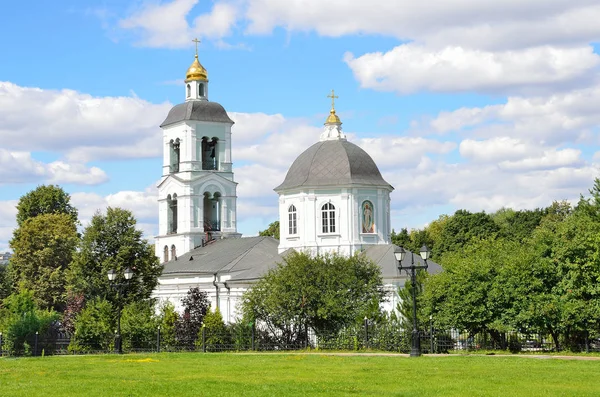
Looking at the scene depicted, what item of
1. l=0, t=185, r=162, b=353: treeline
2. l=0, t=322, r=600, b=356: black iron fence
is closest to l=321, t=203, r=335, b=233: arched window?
l=0, t=185, r=162, b=353: treeline

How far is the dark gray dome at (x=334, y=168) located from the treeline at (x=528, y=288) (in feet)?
77.0

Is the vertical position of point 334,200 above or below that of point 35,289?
above

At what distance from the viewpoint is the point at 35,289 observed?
246ft

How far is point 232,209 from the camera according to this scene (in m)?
78.8

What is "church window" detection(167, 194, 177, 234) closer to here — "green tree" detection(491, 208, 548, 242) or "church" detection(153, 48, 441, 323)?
"church" detection(153, 48, 441, 323)

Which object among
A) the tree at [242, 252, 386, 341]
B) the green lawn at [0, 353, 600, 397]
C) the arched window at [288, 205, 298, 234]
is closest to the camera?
the green lawn at [0, 353, 600, 397]

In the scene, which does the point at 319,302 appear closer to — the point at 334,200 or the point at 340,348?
the point at 340,348

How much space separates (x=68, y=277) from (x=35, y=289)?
24737 mm

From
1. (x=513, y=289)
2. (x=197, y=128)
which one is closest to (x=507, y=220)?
(x=197, y=128)

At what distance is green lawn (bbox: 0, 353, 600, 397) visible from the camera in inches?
793

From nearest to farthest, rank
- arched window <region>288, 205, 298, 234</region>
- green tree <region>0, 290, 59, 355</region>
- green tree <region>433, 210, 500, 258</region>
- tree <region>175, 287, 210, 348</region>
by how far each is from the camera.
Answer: green tree <region>0, 290, 59, 355</region>
tree <region>175, 287, 210, 348</region>
arched window <region>288, 205, 298, 234</region>
green tree <region>433, 210, 500, 258</region>

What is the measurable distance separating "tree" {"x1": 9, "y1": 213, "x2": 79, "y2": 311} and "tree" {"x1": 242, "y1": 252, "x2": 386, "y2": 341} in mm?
33113

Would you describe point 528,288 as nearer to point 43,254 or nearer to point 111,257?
point 111,257

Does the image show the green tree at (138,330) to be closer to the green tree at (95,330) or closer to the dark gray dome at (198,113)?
the green tree at (95,330)
